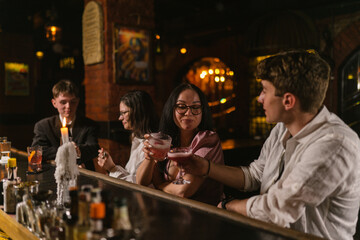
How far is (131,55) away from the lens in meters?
4.21

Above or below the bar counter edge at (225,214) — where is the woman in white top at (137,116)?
above

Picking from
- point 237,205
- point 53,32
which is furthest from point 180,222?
point 53,32

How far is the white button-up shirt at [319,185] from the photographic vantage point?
1248 millimetres

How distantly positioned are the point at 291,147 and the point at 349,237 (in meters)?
0.44

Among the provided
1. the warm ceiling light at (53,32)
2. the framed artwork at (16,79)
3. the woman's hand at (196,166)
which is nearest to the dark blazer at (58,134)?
the woman's hand at (196,166)

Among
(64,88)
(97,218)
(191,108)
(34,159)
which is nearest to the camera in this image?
(97,218)

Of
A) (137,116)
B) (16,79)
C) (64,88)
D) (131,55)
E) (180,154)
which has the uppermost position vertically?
(131,55)

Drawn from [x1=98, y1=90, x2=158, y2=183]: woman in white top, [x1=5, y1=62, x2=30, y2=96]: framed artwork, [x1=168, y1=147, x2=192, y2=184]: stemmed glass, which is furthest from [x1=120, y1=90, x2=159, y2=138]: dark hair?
[x1=5, y1=62, x2=30, y2=96]: framed artwork

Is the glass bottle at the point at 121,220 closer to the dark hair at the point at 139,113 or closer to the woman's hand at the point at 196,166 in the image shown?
the woman's hand at the point at 196,166

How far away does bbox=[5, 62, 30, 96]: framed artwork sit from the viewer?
779 centimetres

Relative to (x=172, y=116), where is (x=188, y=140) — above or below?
below

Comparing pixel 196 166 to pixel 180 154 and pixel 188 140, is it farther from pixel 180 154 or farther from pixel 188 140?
pixel 188 140

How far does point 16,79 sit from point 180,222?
25.8 ft

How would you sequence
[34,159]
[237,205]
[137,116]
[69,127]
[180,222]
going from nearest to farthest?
[180,222] → [237,205] → [34,159] → [137,116] → [69,127]
